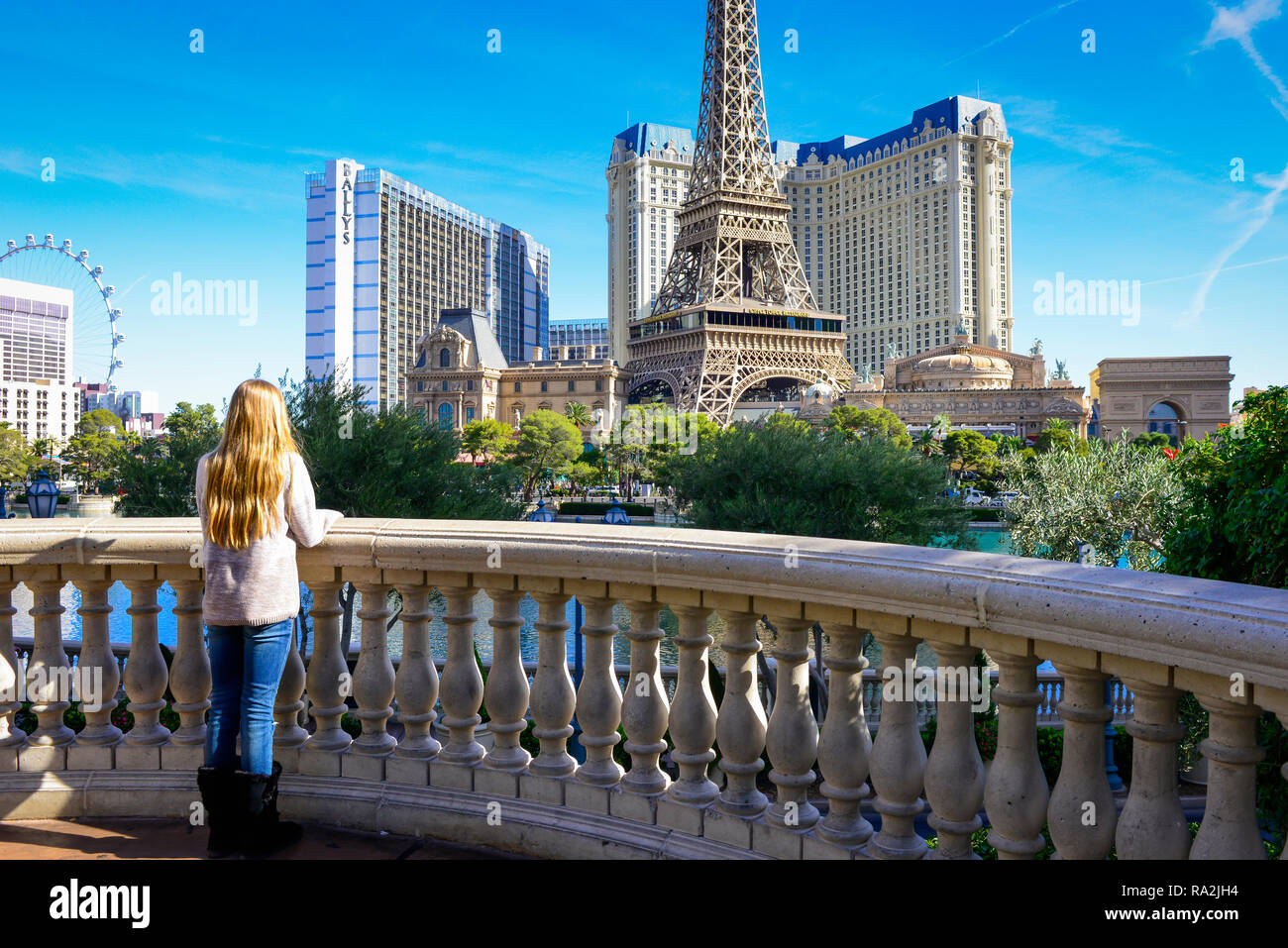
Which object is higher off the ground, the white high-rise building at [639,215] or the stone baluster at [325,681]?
the white high-rise building at [639,215]

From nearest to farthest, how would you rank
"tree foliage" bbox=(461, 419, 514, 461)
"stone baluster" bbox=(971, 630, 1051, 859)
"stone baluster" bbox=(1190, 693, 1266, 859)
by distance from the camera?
"stone baluster" bbox=(1190, 693, 1266, 859)
"stone baluster" bbox=(971, 630, 1051, 859)
"tree foliage" bbox=(461, 419, 514, 461)

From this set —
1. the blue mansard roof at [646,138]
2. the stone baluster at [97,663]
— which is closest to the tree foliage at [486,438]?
the stone baluster at [97,663]

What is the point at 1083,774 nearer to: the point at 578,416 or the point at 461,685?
the point at 461,685

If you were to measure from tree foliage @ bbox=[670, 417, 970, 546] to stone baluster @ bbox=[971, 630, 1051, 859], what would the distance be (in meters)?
20.9

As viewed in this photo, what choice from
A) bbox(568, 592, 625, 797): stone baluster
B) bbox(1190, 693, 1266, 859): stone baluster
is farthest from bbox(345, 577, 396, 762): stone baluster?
bbox(1190, 693, 1266, 859): stone baluster

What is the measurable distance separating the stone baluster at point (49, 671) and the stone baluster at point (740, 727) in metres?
3.47

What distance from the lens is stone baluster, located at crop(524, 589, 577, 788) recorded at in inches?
182

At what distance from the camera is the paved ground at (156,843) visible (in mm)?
4539

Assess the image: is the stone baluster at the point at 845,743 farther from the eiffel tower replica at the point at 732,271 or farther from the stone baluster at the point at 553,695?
the eiffel tower replica at the point at 732,271

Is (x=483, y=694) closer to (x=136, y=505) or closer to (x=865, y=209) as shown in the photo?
(x=136, y=505)

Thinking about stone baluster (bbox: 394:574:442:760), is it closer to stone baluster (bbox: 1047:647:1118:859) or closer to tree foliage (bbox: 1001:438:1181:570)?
stone baluster (bbox: 1047:647:1118:859)
